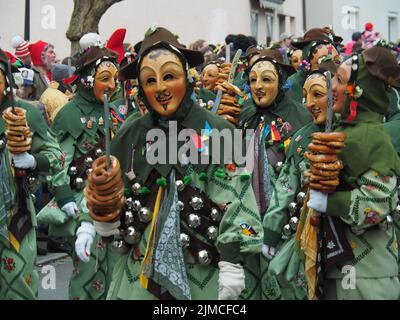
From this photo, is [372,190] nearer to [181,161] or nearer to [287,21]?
[181,161]

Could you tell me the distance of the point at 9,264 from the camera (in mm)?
6574

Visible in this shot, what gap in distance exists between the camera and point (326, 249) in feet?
18.3

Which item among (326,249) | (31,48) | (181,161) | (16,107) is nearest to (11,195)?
(16,107)

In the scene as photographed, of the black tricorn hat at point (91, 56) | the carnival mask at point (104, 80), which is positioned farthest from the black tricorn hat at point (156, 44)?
the black tricorn hat at point (91, 56)

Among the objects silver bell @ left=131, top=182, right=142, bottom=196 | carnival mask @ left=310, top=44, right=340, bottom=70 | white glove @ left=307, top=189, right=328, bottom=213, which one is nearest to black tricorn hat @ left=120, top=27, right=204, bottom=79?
silver bell @ left=131, top=182, right=142, bottom=196

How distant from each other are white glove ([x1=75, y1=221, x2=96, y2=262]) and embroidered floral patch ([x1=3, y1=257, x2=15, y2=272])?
3.75ft

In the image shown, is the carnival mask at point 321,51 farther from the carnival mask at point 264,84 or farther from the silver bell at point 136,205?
the silver bell at point 136,205

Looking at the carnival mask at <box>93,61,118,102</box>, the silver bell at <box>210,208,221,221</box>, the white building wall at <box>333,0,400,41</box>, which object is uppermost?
the white building wall at <box>333,0,400,41</box>

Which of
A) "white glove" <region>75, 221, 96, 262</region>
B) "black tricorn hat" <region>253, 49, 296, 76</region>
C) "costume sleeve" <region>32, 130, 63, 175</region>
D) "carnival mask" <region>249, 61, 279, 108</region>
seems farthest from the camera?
"black tricorn hat" <region>253, 49, 296, 76</region>

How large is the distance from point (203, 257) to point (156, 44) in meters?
1.19

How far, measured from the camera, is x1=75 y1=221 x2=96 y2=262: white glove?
215 inches

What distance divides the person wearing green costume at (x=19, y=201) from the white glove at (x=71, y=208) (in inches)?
30.8

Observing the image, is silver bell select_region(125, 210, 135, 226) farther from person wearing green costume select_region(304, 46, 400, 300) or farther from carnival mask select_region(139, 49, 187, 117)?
person wearing green costume select_region(304, 46, 400, 300)

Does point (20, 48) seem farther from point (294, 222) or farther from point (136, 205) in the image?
point (136, 205)
